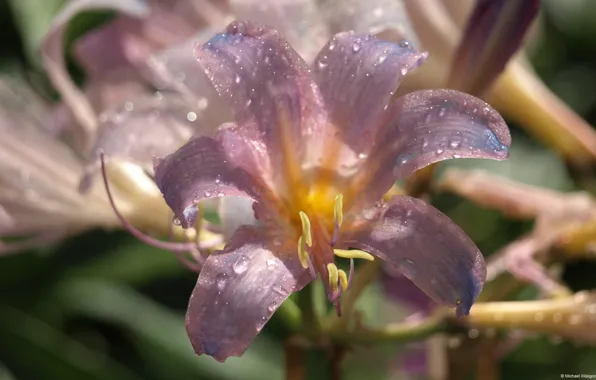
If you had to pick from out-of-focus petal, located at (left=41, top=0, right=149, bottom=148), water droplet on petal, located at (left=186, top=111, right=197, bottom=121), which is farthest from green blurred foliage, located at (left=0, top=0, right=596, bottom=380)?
water droplet on petal, located at (left=186, top=111, right=197, bottom=121)

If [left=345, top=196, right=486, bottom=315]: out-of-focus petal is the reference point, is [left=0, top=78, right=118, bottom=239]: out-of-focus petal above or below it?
below

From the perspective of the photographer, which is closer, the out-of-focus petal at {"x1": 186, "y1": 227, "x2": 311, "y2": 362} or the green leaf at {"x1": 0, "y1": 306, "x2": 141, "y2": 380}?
the out-of-focus petal at {"x1": 186, "y1": 227, "x2": 311, "y2": 362}

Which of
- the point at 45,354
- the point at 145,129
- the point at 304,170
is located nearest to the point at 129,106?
the point at 145,129

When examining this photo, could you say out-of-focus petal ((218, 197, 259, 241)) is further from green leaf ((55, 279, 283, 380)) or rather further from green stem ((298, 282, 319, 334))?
green leaf ((55, 279, 283, 380))

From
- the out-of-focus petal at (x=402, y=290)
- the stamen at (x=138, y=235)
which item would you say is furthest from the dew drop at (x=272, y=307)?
the out-of-focus petal at (x=402, y=290)

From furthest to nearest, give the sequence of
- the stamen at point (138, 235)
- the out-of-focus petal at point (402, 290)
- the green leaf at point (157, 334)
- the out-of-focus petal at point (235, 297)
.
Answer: the green leaf at point (157, 334), the out-of-focus petal at point (402, 290), the stamen at point (138, 235), the out-of-focus petal at point (235, 297)

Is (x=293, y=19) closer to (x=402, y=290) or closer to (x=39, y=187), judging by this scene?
(x=39, y=187)

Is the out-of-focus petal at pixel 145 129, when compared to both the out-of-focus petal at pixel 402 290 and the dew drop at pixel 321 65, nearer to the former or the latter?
the dew drop at pixel 321 65
